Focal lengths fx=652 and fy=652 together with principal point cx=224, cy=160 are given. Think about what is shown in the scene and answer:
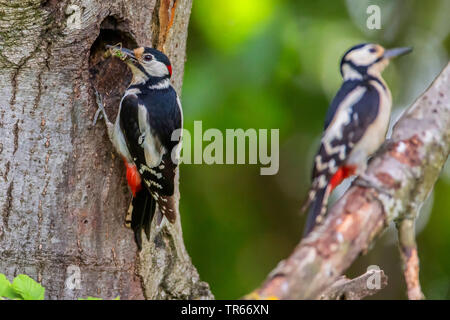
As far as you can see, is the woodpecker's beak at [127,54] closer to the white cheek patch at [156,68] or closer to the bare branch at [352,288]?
the white cheek patch at [156,68]

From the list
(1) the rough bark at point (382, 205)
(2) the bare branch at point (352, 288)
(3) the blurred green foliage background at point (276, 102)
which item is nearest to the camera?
(1) the rough bark at point (382, 205)

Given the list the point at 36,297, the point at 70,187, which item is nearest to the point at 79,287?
the point at 70,187

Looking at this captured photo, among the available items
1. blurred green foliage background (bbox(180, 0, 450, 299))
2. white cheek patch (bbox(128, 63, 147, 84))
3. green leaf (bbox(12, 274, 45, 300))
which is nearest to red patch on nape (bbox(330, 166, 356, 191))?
green leaf (bbox(12, 274, 45, 300))

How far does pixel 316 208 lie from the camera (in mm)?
1955

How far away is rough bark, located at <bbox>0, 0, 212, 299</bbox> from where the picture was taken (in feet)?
9.36

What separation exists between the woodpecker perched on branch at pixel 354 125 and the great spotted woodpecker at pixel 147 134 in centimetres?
100

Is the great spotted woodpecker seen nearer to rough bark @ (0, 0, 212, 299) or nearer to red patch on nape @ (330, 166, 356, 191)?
rough bark @ (0, 0, 212, 299)

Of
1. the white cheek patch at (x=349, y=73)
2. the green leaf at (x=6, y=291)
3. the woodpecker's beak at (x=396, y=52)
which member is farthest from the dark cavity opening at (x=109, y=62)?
the woodpecker's beak at (x=396, y=52)

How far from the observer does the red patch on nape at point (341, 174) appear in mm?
2043

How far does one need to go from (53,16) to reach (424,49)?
9.85 feet

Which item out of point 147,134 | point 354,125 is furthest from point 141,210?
point 354,125

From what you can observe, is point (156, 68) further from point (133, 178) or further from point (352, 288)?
point (352, 288)
